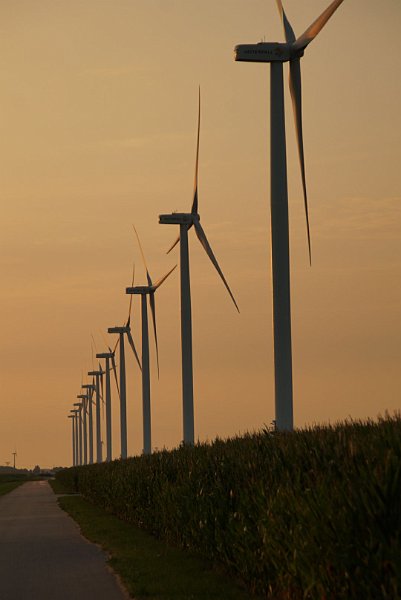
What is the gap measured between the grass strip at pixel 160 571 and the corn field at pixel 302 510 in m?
0.36

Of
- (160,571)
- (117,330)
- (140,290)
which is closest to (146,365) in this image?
(140,290)

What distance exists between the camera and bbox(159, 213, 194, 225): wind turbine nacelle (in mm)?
56000

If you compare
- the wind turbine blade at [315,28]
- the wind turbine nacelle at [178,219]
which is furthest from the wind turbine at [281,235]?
the wind turbine nacelle at [178,219]

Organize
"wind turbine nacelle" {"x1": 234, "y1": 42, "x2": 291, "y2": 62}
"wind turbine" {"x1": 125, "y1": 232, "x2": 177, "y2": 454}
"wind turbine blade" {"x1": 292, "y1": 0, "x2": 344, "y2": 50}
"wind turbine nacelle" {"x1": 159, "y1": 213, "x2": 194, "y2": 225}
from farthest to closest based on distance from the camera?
"wind turbine" {"x1": 125, "y1": 232, "x2": 177, "y2": 454} < "wind turbine nacelle" {"x1": 159, "y1": 213, "x2": 194, "y2": 225} < "wind turbine nacelle" {"x1": 234, "y1": 42, "x2": 291, "y2": 62} < "wind turbine blade" {"x1": 292, "y1": 0, "x2": 344, "y2": 50}

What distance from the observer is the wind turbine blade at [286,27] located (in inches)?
1396

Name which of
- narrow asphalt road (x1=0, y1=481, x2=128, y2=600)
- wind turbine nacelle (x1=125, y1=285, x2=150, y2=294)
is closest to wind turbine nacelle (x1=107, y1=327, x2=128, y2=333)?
wind turbine nacelle (x1=125, y1=285, x2=150, y2=294)

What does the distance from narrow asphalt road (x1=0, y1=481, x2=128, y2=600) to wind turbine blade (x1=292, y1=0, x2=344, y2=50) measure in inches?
556

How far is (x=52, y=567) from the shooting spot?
25516 millimetres

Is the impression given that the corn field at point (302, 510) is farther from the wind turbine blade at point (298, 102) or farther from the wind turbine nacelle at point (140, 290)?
the wind turbine nacelle at point (140, 290)

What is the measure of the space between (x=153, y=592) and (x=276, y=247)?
13335mm

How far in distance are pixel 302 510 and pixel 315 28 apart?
19.7 meters

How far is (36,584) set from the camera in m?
22.2

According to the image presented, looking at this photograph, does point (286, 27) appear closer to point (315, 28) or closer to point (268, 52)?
point (268, 52)

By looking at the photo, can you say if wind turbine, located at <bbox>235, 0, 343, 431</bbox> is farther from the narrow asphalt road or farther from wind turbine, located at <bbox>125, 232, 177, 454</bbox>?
wind turbine, located at <bbox>125, 232, 177, 454</bbox>
